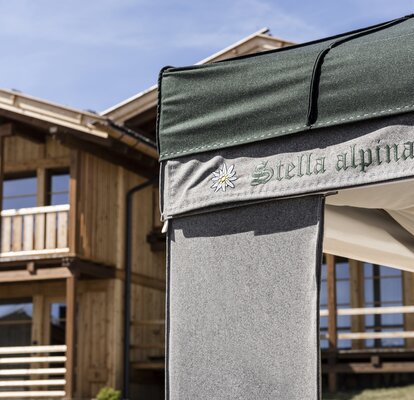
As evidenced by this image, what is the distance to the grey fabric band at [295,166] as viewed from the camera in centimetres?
310

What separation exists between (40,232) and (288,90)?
14.1 m

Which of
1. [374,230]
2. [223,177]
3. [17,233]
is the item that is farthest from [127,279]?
[223,177]

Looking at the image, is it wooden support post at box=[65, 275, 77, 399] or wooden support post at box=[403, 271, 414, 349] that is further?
wooden support post at box=[403, 271, 414, 349]

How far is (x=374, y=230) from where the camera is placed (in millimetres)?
4270

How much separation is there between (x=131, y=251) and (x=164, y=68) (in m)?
14.8

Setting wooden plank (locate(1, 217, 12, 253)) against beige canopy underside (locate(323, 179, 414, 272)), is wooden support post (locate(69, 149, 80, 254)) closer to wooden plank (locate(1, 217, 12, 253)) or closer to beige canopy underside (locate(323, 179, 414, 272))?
wooden plank (locate(1, 217, 12, 253))

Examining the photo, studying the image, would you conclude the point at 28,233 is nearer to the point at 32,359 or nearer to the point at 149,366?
the point at 32,359

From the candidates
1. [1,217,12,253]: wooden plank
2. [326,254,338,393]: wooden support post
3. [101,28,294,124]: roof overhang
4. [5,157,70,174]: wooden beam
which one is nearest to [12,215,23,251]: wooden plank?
[1,217,12,253]: wooden plank

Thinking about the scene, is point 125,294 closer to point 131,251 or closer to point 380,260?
point 131,251

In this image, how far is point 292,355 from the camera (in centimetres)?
322

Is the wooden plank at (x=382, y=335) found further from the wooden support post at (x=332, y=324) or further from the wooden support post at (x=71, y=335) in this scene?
the wooden support post at (x=71, y=335)

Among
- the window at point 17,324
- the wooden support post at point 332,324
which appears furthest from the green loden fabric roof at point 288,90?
the window at point 17,324

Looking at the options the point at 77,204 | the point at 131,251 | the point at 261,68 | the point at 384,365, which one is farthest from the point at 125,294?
the point at 261,68

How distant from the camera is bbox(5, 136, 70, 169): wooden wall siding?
60.6 ft
